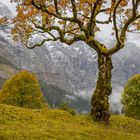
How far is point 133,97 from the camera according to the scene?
99.8 meters

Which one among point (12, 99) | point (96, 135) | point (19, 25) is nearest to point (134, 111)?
point (12, 99)

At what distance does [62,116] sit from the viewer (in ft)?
115

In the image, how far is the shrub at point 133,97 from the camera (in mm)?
96650

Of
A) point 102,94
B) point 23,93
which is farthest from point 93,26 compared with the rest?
point 23,93

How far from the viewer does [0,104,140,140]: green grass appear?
2439 cm

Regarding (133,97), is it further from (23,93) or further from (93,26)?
(93,26)

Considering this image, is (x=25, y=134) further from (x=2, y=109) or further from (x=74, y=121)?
(x=74, y=121)

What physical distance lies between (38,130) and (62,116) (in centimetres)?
896

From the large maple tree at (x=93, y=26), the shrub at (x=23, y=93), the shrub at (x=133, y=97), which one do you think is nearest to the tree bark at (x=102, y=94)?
the large maple tree at (x=93, y=26)

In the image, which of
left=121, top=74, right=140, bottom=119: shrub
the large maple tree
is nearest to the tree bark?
the large maple tree

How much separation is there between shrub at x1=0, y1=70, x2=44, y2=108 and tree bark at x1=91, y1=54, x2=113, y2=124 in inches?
1973

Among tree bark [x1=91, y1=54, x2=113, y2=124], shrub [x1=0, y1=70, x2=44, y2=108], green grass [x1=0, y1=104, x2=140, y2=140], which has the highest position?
shrub [x1=0, y1=70, x2=44, y2=108]

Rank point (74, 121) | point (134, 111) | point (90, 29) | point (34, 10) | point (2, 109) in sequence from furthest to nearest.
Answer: point (134, 111) < point (34, 10) < point (90, 29) < point (74, 121) < point (2, 109)

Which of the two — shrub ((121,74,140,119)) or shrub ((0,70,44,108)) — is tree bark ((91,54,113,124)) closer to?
shrub ((0,70,44,108))
